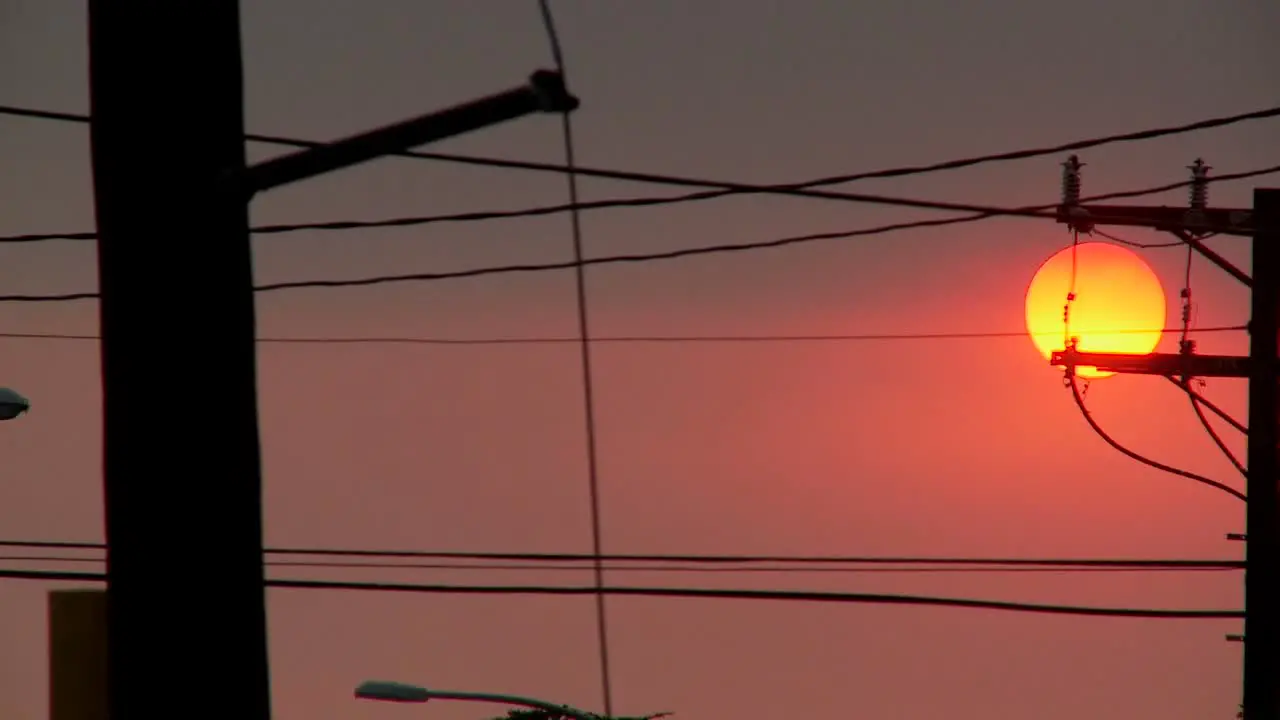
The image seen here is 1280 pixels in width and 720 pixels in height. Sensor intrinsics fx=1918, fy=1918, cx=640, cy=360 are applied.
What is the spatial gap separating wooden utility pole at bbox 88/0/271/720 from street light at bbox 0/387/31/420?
6.46 meters

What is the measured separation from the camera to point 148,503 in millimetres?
6676

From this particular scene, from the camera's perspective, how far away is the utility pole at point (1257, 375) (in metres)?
12.6

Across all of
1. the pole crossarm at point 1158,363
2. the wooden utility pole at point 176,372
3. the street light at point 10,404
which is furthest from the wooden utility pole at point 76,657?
the pole crossarm at point 1158,363

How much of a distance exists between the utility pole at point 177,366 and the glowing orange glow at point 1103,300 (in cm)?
932

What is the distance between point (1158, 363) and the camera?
1474cm

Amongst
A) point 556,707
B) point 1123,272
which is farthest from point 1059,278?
point 556,707

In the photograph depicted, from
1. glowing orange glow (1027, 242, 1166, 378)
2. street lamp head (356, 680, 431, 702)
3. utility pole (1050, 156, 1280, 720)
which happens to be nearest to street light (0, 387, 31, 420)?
street lamp head (356, 680, 431, 702)

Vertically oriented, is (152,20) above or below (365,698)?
above

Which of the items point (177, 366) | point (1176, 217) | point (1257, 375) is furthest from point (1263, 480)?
point (177, 366)

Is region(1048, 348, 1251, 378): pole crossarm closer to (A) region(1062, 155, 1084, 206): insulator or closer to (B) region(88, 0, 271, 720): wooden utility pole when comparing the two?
(A) region(1062, 155, 1084, 206): insulator

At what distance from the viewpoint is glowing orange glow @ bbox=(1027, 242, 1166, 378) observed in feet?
48.4

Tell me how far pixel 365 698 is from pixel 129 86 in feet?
30.9

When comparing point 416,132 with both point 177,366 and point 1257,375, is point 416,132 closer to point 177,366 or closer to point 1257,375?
point 177,366

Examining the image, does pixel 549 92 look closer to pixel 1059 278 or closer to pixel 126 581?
pixel 126 581
